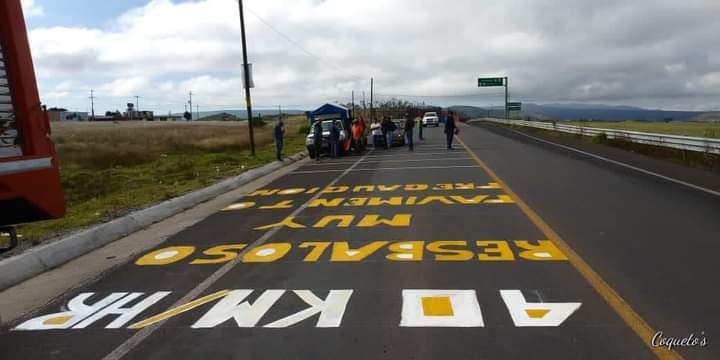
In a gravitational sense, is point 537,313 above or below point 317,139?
above

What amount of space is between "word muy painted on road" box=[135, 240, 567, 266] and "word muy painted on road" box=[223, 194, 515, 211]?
3598 millimetres

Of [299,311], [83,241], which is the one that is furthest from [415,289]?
[83,241]

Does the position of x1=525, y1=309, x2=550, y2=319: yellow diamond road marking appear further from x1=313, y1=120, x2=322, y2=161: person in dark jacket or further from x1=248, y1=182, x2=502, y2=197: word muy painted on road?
x1=313, y1=120, x2=322, y2=161: person in dark jacket

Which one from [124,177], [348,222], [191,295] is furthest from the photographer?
[124,177]

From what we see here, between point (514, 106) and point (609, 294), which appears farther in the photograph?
point (514, 106)

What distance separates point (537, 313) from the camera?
5113 millimetres

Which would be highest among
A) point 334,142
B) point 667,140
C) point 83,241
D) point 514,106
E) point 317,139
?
point 83,241

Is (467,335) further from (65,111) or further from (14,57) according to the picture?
(65,111)

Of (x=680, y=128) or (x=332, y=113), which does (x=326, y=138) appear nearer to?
(x=332, y=113)

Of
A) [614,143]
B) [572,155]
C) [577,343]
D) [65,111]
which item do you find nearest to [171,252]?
[577,343]

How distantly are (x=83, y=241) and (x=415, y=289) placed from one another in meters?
5.22

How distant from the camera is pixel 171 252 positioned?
826 centimetres

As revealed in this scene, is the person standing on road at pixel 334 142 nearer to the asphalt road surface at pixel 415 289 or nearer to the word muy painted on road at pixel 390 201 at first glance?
the word muy painted on road at pixel 390 201

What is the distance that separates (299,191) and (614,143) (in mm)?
18400
